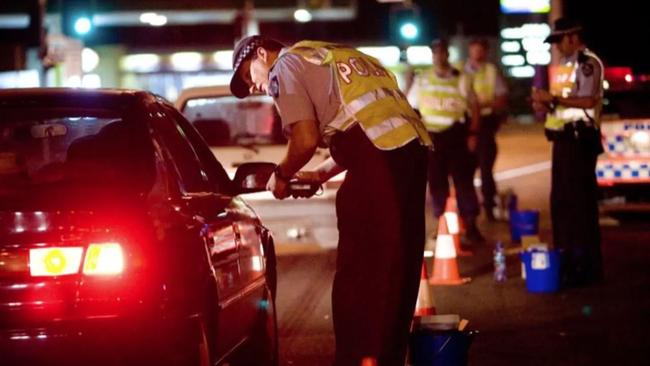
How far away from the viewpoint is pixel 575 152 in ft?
35.2

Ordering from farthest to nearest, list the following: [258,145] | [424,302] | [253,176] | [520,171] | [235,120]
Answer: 1. [520,171]
2. [235,120]
3. [258,145]
4. [424,302]
5. [253,176]

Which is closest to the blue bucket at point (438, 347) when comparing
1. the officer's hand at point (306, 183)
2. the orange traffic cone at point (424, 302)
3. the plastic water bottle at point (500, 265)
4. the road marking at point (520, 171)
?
the officer's hand at point (306, 183)

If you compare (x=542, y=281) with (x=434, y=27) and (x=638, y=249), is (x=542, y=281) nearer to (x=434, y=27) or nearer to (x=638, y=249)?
(x=638, y=249)

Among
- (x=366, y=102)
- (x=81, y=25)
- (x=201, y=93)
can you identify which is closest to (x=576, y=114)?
(x=201, y=93)

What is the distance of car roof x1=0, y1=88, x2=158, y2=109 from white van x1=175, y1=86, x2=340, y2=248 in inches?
257

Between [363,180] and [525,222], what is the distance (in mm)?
8298

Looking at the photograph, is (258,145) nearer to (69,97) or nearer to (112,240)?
(69,97)

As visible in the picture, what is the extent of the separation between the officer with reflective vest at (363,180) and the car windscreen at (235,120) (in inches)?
283

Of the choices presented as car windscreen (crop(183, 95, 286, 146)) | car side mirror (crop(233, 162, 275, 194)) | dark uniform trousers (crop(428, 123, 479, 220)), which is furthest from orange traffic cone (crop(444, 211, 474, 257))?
car side mirror (crop(233, 162, 275, 194))

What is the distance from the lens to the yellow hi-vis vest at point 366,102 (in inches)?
212

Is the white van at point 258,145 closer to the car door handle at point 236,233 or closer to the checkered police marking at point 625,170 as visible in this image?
the checkered police marking at point 625,170

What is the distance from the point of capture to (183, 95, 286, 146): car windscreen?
497 inches

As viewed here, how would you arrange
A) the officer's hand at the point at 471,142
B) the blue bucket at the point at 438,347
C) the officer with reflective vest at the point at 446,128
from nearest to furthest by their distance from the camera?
the blue bucket at the point at 438,347 → the officer with reflective vest at the point at 446,128 → the officer's hand at the point at 471,142

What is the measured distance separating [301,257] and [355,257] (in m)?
7.87
